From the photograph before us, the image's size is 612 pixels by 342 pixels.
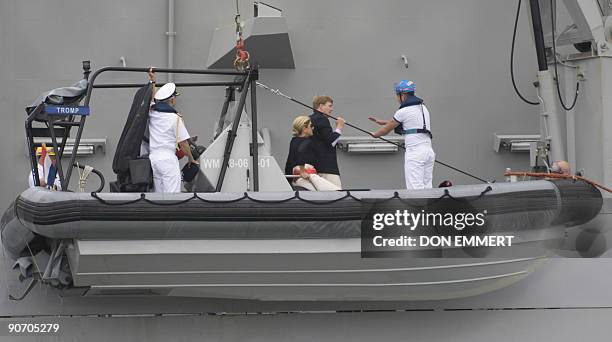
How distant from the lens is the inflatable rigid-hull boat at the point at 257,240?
19.8ft

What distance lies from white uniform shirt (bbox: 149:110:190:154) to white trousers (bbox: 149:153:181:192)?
0.04 metres

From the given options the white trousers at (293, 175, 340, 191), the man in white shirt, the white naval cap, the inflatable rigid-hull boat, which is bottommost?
the inflatable rigid-hull boat

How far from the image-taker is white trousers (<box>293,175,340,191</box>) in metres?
6.85

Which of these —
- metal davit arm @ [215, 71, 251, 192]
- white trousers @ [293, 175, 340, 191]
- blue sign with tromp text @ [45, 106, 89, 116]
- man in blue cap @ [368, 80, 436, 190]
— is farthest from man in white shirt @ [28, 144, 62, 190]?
man in blue cap @ [368, 80, 436, 190]

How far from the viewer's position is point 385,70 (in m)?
8.73

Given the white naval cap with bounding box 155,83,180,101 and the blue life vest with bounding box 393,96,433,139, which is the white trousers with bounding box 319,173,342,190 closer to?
the blue life vest with bounding box 393,96,433,139

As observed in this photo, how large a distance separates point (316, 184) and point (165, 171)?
992 mm

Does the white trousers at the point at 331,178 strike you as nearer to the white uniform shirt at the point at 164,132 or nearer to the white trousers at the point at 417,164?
the white trousers at the point at 417,164

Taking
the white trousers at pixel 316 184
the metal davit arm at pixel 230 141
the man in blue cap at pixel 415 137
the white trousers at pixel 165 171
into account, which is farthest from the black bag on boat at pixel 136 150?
the man in blue cap at pixel 415 137

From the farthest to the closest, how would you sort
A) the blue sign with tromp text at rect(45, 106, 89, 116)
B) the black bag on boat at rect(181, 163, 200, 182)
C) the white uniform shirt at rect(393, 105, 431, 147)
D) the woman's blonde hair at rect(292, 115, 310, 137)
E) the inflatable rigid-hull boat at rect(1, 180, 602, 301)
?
the woman's blonde hair at rect(292, 115, 310, 137)
the white uniform shirt at rect(393, 105, 431, 147)
the black bag on boat at rect(181, 163, 200, 182)
the blue sign with tromp text at rect(45, 106, 89, 116)
the inflatable rigid-hull boat at rect(1, 180, 602, 301)

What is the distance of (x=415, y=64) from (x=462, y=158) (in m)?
0.84

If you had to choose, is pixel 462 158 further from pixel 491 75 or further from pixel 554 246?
pixel 554 246

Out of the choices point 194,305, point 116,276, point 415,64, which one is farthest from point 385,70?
point 116,276

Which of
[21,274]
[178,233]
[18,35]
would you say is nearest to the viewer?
[178,233]
